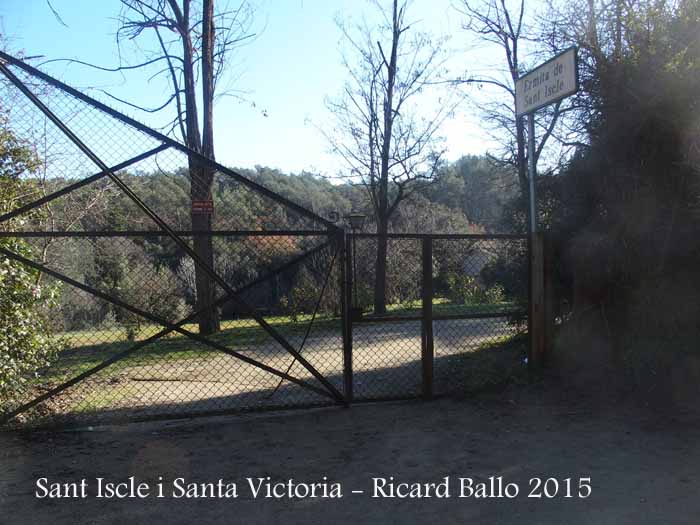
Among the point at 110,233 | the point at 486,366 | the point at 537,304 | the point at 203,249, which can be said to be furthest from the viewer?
the point at 203,249

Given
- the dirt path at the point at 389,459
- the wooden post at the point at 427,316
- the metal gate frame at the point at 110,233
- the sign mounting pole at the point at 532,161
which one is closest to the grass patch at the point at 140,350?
the metal gate frame at the point at 110,233

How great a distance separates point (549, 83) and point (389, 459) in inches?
158

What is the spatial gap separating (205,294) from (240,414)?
8101mm

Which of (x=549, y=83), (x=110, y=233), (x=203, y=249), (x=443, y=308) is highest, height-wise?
(x=549, y=83)

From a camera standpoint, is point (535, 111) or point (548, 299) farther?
point (548, 299)

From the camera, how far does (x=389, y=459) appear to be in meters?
4.48

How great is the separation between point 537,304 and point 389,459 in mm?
2866

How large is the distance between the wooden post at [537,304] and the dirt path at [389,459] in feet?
1.65

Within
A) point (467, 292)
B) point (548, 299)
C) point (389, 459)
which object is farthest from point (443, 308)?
point (389, 459)

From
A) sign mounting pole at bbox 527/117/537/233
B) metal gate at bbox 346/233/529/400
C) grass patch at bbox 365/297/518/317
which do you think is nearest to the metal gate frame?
metal gate at bbox 346/233/529/400

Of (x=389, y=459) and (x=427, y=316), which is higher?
(x=427, y=316)

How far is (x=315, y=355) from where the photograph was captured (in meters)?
10.1

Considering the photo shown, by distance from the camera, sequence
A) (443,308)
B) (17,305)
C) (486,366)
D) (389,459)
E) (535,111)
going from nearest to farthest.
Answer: (389,459) < (17,305) < (535,111) < (486,366) < (443,308)

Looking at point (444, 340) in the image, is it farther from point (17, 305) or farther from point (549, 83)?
point (17, 305)
